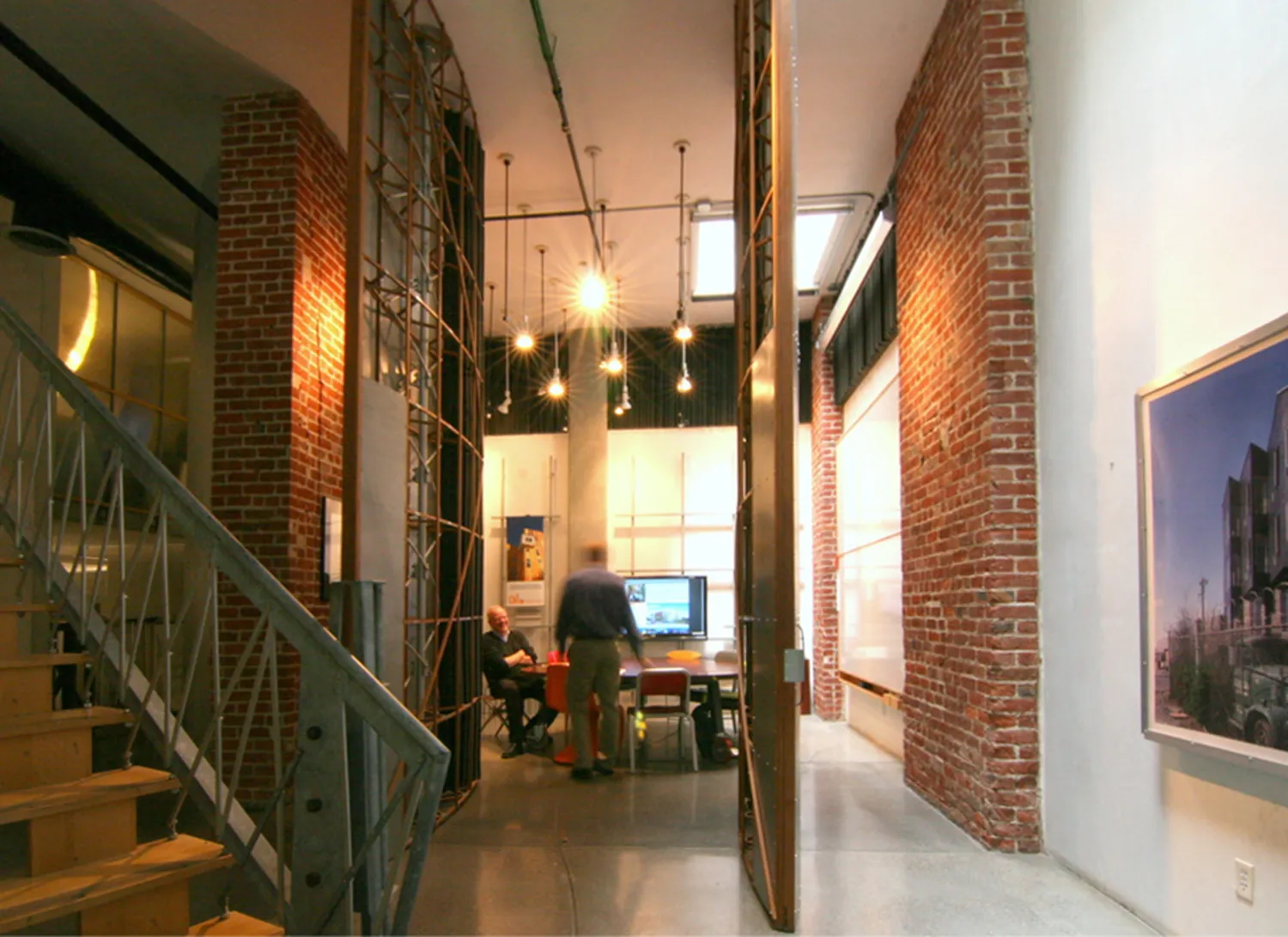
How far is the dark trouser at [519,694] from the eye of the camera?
24.5ft

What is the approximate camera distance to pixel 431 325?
5.41 metres

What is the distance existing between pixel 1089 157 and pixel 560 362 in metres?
8.42

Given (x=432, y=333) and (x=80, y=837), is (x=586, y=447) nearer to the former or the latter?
(x=432, y=333)

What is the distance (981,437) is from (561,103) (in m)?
3.59

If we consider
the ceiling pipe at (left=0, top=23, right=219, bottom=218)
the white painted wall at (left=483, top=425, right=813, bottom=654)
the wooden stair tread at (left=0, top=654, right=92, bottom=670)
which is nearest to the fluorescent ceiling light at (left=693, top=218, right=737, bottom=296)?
the white painted wall at (left=483, top=425, right=813, bottom=654)

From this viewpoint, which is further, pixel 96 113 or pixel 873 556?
pixel 873 556

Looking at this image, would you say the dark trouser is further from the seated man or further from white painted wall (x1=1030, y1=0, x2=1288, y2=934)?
white painted wall (x1=1030, y1=0, x2=1288, y2=934)

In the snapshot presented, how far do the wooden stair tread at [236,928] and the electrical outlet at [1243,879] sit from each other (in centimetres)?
287

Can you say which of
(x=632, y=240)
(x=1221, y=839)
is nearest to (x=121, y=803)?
(x=1221, y=839)

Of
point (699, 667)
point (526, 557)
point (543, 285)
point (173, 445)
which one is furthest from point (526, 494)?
point (699, 667)

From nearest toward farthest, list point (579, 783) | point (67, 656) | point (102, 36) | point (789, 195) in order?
1. point (67, 656)
2. point (789, 195)
3. point (102, 36)
4. point (579, 783)

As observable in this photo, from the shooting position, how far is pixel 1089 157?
3.78 m

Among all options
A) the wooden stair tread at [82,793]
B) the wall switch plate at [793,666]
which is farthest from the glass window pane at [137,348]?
the wall switch plate at [793,666]

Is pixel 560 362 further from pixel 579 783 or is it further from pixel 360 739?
pixel 360 739
